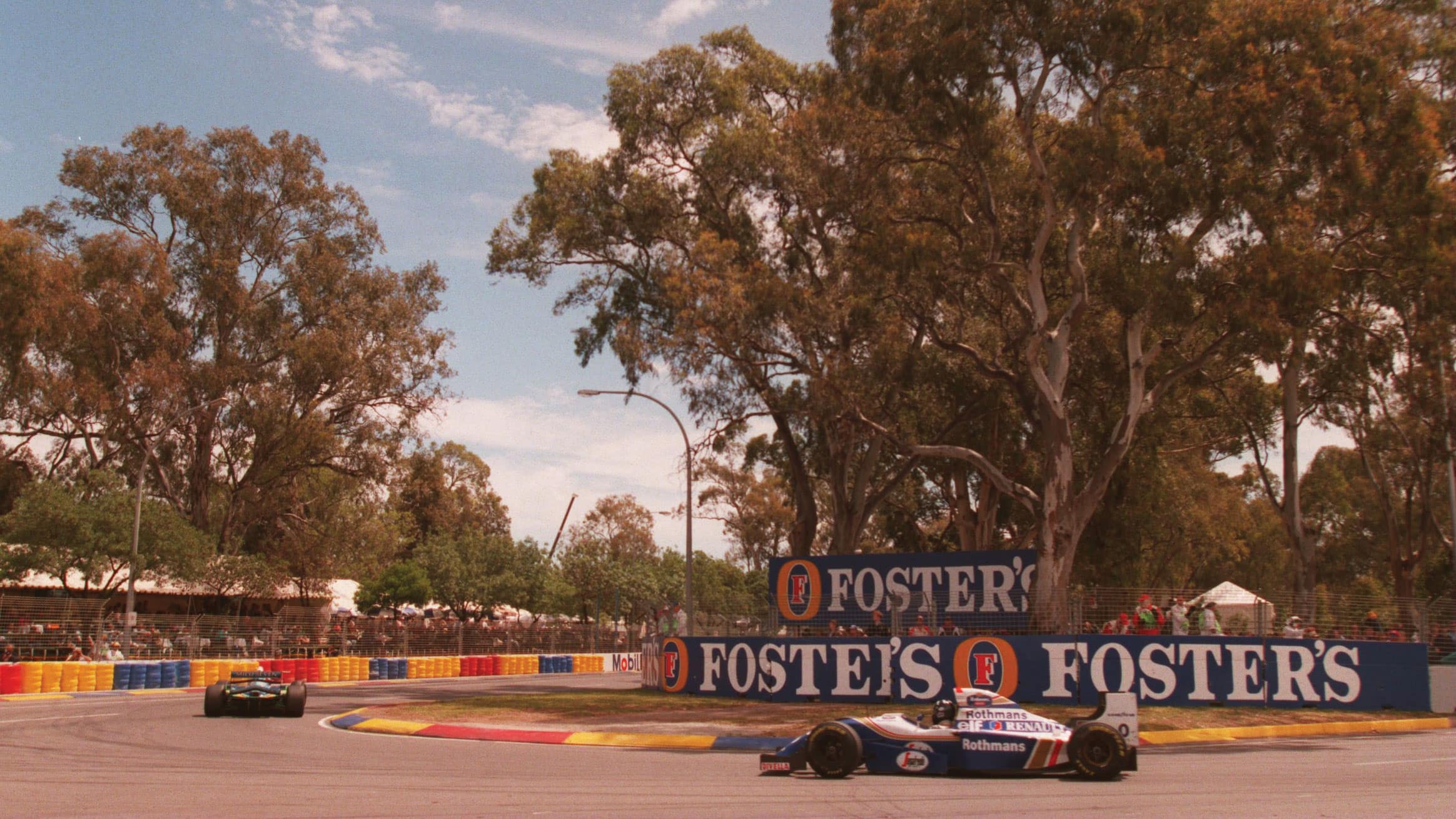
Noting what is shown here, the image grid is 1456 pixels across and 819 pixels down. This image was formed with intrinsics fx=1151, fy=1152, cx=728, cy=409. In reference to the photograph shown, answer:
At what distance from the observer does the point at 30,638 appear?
110ft

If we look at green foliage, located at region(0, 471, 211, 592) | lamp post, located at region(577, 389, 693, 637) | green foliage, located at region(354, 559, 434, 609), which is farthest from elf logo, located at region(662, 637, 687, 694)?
green foliage, located at region(354, 559, 434, 609)

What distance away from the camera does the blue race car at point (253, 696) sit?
22.6 m

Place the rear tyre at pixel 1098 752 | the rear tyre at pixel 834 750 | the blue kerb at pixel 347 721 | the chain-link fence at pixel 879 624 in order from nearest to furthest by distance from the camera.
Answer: the rear tyre at pixel 1098 752
the rear tyre at pixel 834 750
the blue kerb at pixel 347 721
the chain-link fence at pixel 879 624

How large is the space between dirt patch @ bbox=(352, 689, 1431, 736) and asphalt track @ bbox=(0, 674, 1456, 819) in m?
2.12

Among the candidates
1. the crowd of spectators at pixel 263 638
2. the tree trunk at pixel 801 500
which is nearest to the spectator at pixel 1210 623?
the tree trunk at pixel 801 500

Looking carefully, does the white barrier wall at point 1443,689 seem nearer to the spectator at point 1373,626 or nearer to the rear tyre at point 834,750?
the spectator at point 1373,626

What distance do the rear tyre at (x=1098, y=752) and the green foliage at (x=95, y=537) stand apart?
36942mm

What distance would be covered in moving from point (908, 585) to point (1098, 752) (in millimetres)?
16184

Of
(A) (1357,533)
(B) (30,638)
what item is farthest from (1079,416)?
(A) (1357,533)

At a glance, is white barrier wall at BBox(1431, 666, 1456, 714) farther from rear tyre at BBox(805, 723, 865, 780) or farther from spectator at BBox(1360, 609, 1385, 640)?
rear tyre at BBox(805, 723, 865, 780)

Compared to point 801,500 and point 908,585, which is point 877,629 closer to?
point 908,585

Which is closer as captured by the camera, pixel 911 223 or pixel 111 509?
pixel 911 223

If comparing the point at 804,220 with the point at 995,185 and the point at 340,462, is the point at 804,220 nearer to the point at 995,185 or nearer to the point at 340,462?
the point at 995,185

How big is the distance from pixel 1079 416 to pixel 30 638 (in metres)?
31.7
